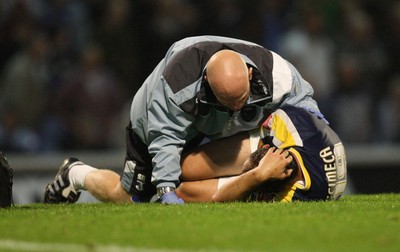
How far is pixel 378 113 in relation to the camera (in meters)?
12.4

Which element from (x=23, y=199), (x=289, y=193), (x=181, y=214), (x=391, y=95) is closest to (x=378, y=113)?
(x=391, y=95)

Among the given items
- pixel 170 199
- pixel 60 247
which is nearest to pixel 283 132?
pixel 170 199

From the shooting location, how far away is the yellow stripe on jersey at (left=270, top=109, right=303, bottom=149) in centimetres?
751

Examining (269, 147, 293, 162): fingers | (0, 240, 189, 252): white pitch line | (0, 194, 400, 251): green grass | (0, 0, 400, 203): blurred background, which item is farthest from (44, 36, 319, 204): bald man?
(0, 0, 400, 203): blurred background

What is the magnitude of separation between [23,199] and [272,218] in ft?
18.5

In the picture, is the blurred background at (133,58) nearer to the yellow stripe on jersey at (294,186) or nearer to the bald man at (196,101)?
the bald man at (196,101)

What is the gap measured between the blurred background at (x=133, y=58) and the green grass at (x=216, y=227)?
210 inches

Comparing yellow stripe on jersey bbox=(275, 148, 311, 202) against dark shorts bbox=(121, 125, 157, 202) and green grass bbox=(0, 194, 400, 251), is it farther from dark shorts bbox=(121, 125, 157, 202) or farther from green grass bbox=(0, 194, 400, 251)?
dark shorts bbox=(121, 125, 157, 202)

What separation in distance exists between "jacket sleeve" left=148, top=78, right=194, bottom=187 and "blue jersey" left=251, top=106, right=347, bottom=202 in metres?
0.72

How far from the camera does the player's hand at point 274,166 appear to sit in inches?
286

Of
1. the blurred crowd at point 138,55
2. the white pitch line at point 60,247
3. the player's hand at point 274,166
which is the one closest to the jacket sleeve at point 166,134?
the player's hand at point 274,166

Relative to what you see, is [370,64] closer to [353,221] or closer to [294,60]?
[294,60]

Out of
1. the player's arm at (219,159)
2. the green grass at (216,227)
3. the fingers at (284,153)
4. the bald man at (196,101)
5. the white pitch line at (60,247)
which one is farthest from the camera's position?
the player's arm at (219,159)

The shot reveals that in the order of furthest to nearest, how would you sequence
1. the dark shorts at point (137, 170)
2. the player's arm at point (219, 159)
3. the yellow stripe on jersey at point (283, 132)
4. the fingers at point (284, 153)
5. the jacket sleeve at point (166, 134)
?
the dark shorts at point (137, 170)
the player's arm at point (219, 159)
the yellow stripe on jersey at point (283, 132)
the fingers at point (284, 153)
the jacket sleeve at point (166, 134)
